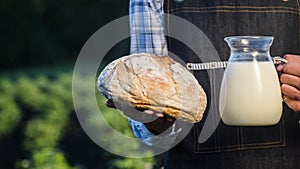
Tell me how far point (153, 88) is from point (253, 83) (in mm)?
252

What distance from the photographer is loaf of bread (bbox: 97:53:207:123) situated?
195 centimetres

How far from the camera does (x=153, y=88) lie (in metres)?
1.95

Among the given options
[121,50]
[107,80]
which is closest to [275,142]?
[107,80]

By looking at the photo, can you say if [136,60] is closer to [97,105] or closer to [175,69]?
[175,69]

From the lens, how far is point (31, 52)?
48.4ft

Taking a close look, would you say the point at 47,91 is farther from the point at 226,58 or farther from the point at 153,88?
the point at 153,88

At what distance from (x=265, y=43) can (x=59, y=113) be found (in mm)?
4461

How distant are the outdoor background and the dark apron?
118cm

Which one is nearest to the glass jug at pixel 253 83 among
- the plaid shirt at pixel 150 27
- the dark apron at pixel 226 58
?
the dark apron at pixel 226 58

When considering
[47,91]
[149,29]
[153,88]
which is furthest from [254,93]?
[47,91]

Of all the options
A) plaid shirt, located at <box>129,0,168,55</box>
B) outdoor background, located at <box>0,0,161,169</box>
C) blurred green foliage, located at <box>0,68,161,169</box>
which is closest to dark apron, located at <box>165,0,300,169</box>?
plaid shirt, located at <box>129,0,168,55</box>

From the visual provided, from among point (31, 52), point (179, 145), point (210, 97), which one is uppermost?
point (210, 97)

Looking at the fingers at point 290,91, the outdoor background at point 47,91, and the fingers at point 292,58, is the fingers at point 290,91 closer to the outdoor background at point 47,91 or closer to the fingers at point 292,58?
the fingers at point 292,58

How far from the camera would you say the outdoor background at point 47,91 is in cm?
501
